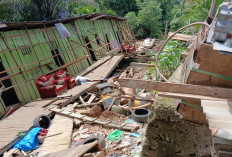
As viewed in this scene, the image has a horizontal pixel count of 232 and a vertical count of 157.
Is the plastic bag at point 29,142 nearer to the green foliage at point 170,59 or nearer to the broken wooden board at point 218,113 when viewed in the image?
the broken wooden board at point 218,113

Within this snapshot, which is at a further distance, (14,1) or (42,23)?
(14,1)

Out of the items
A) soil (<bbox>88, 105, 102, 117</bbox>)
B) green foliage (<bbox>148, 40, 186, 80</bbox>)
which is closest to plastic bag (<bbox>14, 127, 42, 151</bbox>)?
soil (<bbox>88, 105, 102, 117</bbox>)

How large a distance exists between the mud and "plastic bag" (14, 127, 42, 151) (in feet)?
16.6

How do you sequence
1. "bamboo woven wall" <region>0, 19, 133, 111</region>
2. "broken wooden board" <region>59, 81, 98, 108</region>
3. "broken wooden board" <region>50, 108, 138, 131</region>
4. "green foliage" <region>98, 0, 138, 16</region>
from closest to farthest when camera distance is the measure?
"broken wooden board" <region>50, 108, 138, 131</region>
"broken wooden board" <region>59, 81, 98, 108</region>
"bamboo woven wall" <region>0, 19, 133, 111</region>
"green foliage" <region>98, 0, 138, 16</region>

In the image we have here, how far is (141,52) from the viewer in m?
18.7

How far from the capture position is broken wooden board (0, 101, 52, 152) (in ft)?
21.5

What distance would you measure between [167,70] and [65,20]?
8.64 meters

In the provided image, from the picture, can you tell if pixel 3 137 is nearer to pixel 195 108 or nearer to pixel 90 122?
pixel 90 122

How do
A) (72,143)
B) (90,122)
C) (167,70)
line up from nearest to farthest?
(72,143) < (90,122) < (167,70)

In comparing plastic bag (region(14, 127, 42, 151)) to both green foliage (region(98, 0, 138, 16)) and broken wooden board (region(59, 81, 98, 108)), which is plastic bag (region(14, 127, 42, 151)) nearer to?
broken wooden board (region(59, 81, 98, 108))

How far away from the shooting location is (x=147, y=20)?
29594 mm

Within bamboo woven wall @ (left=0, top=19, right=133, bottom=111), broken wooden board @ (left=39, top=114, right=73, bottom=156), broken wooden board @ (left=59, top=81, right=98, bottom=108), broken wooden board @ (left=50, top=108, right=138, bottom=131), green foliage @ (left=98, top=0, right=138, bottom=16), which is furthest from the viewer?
green foliage @ (left=98, top=0, right=138, bottom=16)

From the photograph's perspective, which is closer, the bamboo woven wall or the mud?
the mud

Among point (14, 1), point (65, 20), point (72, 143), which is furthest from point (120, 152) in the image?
point (14, 1)
